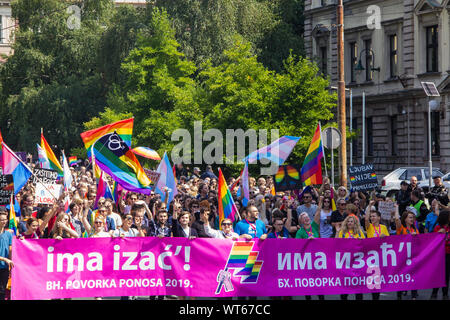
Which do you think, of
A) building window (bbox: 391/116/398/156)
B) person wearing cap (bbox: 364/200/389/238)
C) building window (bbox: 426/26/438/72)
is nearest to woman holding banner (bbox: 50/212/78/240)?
person wearing cap (bbox: 364/200/389/238)

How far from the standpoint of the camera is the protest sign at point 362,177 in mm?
19672

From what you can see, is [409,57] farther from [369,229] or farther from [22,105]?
[369,229]

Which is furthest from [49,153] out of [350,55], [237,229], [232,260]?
[350,55]

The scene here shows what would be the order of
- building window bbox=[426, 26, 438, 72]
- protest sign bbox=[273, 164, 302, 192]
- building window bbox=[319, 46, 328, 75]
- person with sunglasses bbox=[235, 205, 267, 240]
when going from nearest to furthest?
person with sunglasses bbox=[235, 205, 267, 240] → protest sign bbox=[273, 164, 302, 192] → building window bbox=[426, 26, 438, 72] → building window bbox=[319, 46, 328, 75]

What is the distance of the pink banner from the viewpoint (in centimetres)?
1162

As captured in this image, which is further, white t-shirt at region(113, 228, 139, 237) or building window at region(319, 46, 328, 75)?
building window at region(319, 46, 328, 75)

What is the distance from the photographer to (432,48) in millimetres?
39781

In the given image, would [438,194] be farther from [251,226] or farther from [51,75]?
[51,75]

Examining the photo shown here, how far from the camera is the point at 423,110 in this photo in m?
40.0

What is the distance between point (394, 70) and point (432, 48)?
8.83 ft

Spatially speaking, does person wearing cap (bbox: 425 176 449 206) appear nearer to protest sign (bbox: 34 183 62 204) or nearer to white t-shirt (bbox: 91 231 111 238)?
protest sign (bbox: 34 183 62 204)

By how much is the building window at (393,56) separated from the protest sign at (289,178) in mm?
24029

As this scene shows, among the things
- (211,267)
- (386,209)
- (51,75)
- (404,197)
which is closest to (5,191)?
(211,267)

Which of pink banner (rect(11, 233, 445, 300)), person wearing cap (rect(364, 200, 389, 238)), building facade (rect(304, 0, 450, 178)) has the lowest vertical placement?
pink banner (rect(11, 233, 445, 300))
